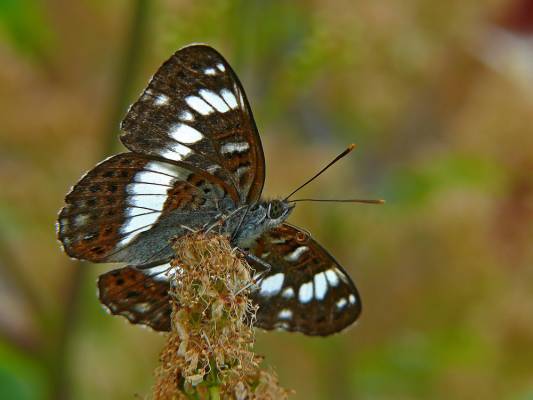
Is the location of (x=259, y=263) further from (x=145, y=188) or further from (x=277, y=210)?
(x=145, y=188)

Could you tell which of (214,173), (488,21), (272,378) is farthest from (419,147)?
(272,378)

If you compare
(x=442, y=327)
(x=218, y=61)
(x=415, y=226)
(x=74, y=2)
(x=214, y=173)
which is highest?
(x=74, y=2)

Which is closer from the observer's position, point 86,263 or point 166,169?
point 166,169

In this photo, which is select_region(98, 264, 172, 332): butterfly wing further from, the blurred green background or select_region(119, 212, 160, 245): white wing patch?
the blurred green background

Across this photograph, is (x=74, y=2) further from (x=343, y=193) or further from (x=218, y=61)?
(x=218, y=61)

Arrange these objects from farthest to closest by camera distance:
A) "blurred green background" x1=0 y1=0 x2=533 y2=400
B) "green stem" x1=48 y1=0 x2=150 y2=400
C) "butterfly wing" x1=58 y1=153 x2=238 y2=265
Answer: "blurred green background" x1=0 y1=0 x2=533 y2=400
"green stem" x1=48 y1=0 x2=150 y2=400
"butterfly wing" x1=58 y1=153 x2=238 y2=265

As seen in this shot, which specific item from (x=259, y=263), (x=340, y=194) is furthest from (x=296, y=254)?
(x=340, y=194)

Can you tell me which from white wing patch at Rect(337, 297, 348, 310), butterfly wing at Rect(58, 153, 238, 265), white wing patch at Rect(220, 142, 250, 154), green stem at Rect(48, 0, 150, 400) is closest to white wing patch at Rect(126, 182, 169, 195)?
butterfly wing at Rect(58, 153, 238, 265)
